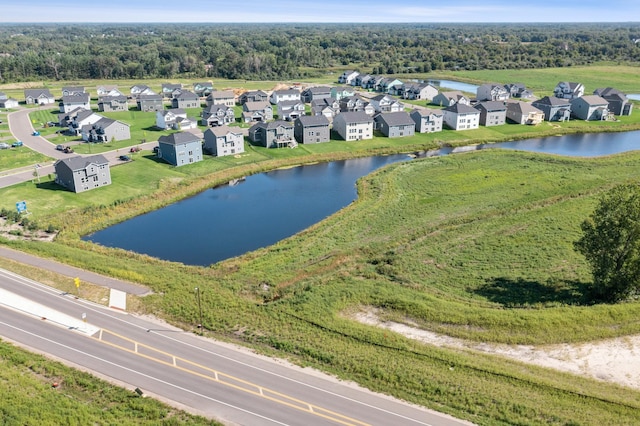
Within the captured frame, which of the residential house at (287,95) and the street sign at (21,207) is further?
the residential house at (287,95)

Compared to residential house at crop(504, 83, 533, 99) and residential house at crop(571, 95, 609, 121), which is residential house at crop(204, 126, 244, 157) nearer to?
residential house at crop(571, 95, 609, 121)

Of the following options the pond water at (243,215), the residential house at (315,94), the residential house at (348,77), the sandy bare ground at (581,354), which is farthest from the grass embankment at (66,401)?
the residential house at (348,77)

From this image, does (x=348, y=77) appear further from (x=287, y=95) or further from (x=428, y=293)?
(x=428, y=293)

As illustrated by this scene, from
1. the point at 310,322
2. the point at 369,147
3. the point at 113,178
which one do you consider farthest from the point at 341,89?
the point at 310,322

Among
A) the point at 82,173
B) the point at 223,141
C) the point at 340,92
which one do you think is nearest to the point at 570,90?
the point at 340,92

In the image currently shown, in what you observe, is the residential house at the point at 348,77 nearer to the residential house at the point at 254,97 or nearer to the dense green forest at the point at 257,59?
the dense green forest at the point at 257,59

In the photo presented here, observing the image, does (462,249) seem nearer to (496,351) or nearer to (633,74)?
(496,351)
